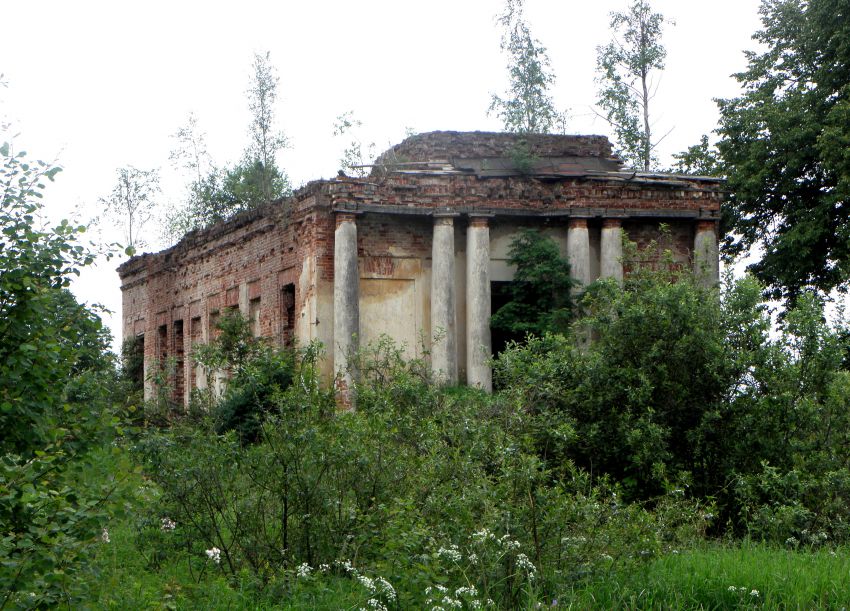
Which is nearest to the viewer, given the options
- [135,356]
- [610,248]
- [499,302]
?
[610,248]

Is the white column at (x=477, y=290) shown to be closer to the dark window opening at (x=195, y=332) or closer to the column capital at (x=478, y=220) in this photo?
the column capital at (x=478, y=220)

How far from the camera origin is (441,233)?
60.0 ft

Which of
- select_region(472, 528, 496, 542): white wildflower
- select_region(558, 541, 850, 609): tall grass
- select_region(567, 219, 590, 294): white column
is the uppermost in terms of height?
select_region(567, 219, 590, 294): white column

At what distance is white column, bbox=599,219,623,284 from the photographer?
18.9m

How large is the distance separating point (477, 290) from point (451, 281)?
1.56 feet

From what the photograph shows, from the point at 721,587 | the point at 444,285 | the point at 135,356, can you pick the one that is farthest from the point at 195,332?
the point at 721,587

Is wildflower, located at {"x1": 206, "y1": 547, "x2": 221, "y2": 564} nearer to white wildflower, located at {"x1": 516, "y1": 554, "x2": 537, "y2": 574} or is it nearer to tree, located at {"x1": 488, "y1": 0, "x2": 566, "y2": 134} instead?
white wildflower, located at {"x1": 516, "y1": 554, "x2": 537, "y2": 574}

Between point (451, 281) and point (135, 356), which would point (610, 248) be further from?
point (135, 356)

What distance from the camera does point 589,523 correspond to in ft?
25.2

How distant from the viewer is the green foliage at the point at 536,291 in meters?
18.0

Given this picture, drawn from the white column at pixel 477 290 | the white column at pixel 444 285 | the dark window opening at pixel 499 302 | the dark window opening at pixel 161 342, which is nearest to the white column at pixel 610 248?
the dark window opening at pixel 499 302

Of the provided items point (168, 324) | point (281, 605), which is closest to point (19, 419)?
point (281, 605)

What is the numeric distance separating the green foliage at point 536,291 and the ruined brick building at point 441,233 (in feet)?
1.38

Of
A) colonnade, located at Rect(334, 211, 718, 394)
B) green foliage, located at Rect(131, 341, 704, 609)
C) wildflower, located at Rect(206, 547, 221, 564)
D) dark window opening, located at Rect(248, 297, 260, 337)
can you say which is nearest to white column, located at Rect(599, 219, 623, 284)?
colonnade, located at Rect(334, 211, 718, 394)
